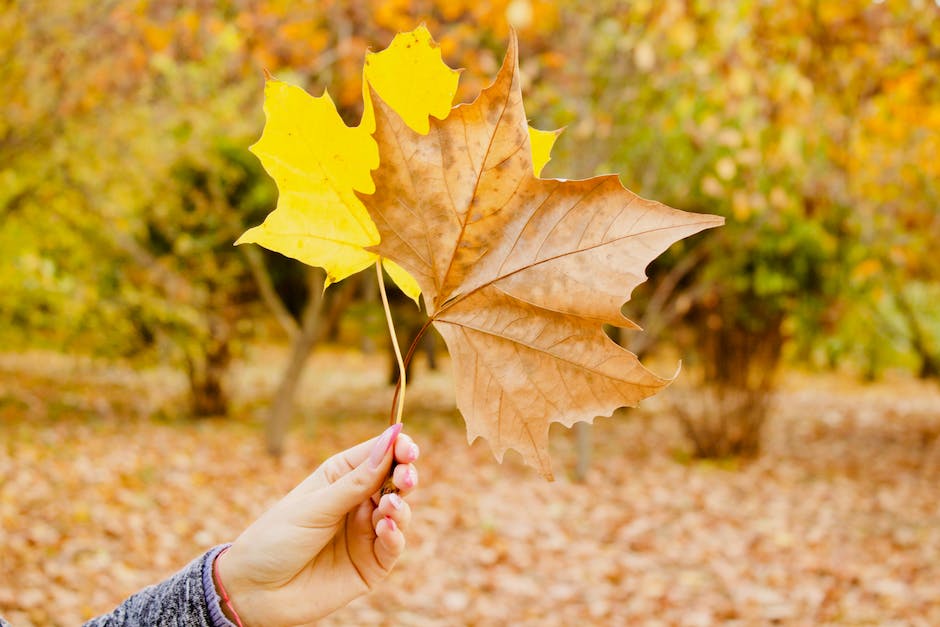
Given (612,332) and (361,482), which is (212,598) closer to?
(361,482)

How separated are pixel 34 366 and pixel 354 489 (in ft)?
35.9

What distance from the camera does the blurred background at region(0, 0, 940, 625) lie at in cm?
423

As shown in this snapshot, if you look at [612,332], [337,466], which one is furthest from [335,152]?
[612,332]

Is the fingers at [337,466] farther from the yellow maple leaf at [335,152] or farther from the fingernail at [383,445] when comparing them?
the yellow maple leaf at [335,152]

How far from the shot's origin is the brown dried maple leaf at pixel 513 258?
34.6 inches

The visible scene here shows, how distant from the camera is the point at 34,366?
10.5m

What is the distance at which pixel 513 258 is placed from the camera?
0.92 metres

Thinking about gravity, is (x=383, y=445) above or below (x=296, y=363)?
above

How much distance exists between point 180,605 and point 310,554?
8.8 inches

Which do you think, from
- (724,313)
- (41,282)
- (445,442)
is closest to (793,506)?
(724,313)

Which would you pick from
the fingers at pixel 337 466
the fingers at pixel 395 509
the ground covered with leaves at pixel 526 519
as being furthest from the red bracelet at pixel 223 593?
the ground covered with leaves at pixel 526 519

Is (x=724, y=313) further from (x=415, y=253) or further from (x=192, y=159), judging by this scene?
(x=415, y=253)

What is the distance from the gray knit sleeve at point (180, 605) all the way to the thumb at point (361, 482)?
247mm

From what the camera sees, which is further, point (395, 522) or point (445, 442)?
point (445, 442)
